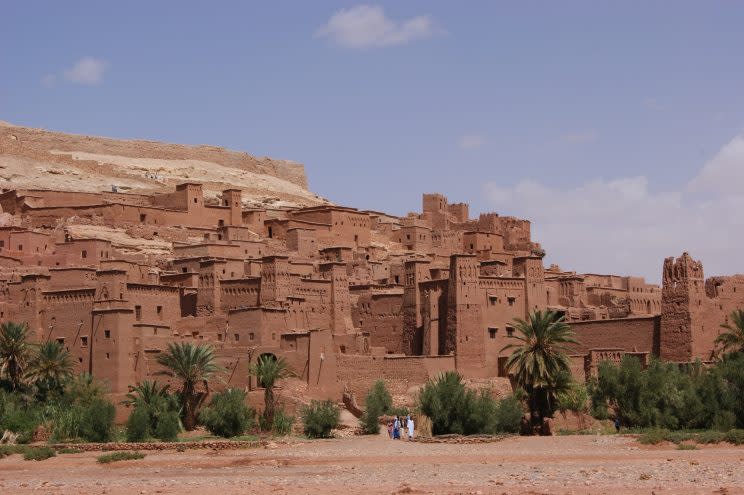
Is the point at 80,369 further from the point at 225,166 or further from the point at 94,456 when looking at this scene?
the point at 225,166

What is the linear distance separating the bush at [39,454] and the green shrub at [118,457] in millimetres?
1765

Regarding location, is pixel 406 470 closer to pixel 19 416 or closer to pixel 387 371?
pixel 387 371

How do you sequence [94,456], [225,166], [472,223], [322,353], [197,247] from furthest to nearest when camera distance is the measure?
[225,166] → [472,223] → [197,247] → [322,353] → [94,456]

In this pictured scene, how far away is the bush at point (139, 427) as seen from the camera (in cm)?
4350

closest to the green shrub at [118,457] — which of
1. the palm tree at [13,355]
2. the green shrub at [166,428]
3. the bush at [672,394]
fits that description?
the green shrub at [166,428]

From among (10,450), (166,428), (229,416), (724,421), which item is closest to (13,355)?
(166,428)

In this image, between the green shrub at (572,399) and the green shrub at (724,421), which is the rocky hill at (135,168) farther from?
the green shrub at (724,421)

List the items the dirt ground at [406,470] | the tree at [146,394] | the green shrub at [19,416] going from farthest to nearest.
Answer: the green shrub at [19,416], the tree at [146,394], the dirt ground at [406,470]

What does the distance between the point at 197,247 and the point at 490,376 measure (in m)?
16.3

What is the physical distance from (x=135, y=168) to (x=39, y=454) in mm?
51110

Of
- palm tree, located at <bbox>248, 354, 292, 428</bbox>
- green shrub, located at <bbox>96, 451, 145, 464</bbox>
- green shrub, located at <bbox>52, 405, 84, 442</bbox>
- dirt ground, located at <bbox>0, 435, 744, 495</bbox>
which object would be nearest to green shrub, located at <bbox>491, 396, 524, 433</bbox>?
dirt ground, located at <bbox>0, 435, 744, 495</bbox>

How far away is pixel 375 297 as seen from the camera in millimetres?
57250

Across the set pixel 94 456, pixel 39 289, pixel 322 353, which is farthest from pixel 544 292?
pixel 94 456

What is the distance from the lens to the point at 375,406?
46281 millimetres
